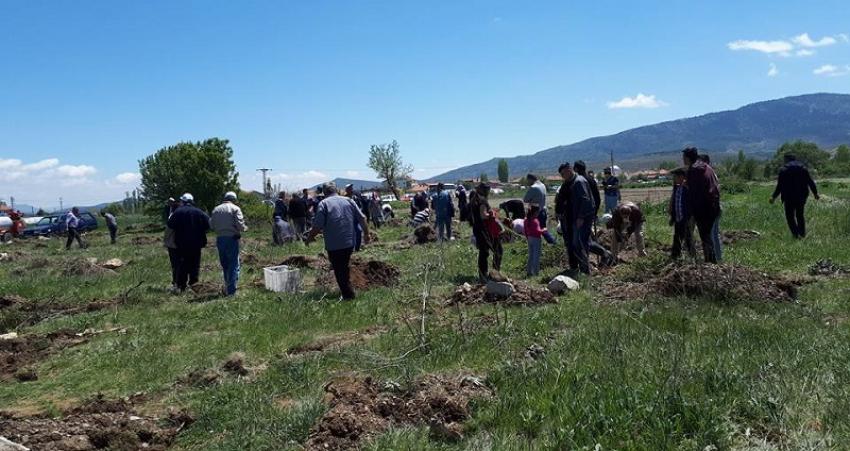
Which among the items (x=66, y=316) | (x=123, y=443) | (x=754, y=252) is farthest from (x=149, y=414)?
(x=754, y=252)

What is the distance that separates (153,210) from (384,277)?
38644 mm

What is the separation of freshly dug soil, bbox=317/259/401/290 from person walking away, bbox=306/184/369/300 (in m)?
0.83

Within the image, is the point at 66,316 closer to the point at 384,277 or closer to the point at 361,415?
the point at 384,277

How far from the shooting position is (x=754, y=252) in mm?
10039

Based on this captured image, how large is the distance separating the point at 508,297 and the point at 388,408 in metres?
3.62

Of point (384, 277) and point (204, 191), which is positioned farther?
point (204, 191)

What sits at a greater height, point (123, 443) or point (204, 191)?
point (204, 191)

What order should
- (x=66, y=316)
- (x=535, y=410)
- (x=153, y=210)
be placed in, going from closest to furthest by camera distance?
(x=535, y=410) → (x=66, y=316) → (x=153, y=210)

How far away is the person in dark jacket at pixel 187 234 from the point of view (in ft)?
34.7

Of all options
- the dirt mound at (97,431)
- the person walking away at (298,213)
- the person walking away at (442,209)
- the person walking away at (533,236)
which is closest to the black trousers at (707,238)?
the person walking away at (533,236)

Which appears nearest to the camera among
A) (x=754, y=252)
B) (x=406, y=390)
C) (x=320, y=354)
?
(x=406, y=390)

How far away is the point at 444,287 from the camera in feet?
30.3

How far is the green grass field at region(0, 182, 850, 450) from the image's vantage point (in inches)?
143

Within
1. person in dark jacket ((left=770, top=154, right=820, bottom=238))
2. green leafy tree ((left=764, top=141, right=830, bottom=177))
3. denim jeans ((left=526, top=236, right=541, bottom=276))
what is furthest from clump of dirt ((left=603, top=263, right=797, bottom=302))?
green leafy tree ((left=764, top=141, right=830, bottom=177))
